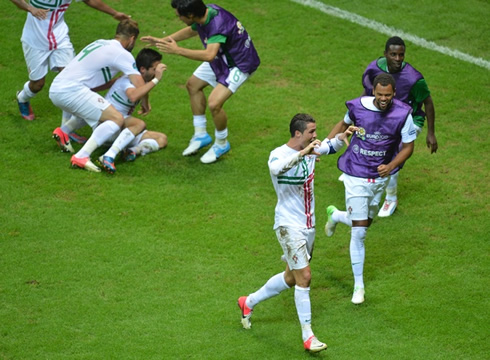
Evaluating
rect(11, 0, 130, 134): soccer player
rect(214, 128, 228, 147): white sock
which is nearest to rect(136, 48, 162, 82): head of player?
rect(11, 0, 130, 134): soccer player

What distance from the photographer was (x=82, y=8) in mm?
14297

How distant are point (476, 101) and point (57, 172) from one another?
20.0 ft

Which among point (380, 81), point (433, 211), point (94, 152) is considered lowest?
point (94, 152)

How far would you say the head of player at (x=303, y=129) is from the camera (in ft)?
22.6

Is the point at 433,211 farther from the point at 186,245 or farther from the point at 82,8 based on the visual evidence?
the point at 82,8

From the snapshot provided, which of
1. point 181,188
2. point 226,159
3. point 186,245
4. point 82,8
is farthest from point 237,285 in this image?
point 82,8

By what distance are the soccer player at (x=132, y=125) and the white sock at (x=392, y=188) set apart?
3101 mm

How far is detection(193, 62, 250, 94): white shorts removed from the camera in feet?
33.9

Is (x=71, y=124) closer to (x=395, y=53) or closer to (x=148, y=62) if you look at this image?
(x=148, y=62)

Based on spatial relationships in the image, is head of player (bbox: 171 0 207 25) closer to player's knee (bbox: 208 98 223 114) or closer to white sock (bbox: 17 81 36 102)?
player's knee (bbox: 208 98 223 114)

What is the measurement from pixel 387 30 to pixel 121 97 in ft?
17.5

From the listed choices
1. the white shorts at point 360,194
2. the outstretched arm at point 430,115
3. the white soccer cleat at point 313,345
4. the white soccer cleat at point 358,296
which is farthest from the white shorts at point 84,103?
the white soccer cleat at point 313,345

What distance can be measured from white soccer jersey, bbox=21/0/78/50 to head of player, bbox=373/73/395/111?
5029 millimetres

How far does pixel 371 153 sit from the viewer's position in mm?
7992
